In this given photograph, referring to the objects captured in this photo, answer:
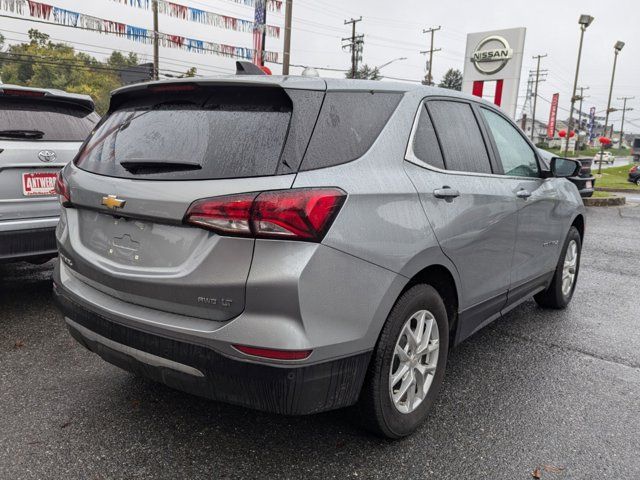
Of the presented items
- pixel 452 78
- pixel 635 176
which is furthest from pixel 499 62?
pixel 452 78

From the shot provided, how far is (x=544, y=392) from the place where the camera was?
3.09 meters

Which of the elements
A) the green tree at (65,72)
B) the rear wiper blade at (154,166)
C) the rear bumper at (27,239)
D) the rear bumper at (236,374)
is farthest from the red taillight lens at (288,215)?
the green tree at (65,72)

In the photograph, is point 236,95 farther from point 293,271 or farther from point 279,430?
point 279,430

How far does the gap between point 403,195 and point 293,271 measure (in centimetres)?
71

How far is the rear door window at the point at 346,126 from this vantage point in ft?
6.75

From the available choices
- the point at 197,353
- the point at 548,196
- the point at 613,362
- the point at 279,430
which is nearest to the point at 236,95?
the point at 197,353

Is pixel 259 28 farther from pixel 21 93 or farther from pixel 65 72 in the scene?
pixel 65 72

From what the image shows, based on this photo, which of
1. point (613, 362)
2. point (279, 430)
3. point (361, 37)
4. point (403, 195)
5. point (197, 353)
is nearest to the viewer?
point (197, 353)

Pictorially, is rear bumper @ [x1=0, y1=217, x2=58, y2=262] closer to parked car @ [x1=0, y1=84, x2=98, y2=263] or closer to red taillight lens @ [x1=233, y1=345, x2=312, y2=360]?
parked car @ [x1=0, y1=84, x2=98, y2=263]

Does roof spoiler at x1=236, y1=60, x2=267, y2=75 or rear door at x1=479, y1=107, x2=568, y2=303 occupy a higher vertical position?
roof spoiler at x1=236, y1=60, x2=267, y2=75

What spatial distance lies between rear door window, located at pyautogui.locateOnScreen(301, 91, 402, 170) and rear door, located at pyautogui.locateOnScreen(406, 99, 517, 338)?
0.80 feet

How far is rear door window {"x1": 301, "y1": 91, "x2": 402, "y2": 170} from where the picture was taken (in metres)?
2.06

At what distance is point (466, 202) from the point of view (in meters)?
2.77

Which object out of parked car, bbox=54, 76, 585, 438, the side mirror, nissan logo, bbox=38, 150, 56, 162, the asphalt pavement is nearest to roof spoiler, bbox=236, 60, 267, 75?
parked car, bbox=54, 76, 585, 438
